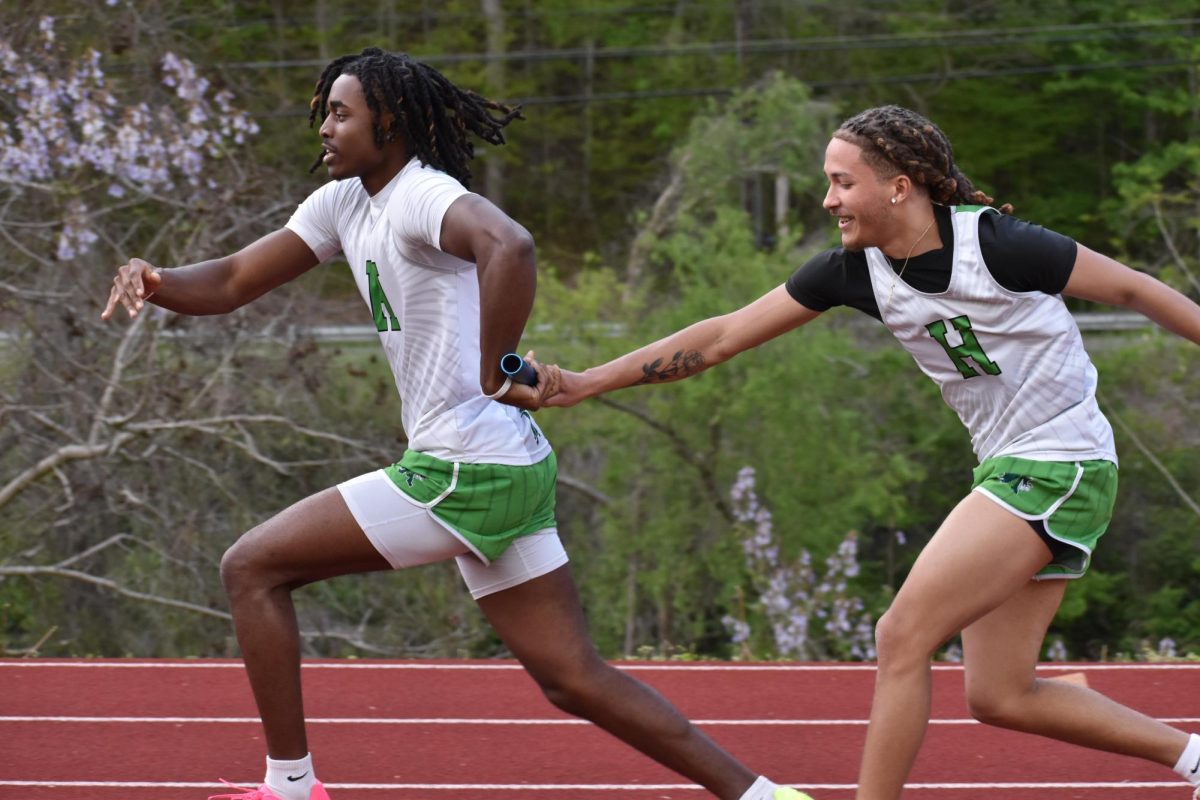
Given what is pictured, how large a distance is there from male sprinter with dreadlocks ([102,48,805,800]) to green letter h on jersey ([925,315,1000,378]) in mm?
955

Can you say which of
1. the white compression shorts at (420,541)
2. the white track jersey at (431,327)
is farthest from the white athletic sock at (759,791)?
the white track jersey at (431,327)

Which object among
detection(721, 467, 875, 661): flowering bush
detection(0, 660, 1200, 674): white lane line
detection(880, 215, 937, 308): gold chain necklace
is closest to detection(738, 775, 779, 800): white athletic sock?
detection(880, 215, 937, 308): gold chain necklace

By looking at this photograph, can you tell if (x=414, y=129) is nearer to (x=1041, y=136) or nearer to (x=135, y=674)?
(x=135, y=674)

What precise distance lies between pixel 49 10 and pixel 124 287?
8185mm

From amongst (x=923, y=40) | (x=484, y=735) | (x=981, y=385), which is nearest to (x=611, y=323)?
(x=484, y=735)

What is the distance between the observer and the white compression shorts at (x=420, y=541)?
4312 millimetres

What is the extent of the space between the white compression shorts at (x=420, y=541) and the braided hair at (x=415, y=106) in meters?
0.86

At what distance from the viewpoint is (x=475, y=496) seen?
4.30 meters

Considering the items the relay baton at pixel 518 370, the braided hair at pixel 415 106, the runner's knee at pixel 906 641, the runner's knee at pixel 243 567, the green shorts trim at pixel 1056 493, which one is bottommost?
the runner's knee at pixel 906 641

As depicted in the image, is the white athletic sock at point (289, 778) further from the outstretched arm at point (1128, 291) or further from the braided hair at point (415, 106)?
the outstretched arm at point (1128, 291)

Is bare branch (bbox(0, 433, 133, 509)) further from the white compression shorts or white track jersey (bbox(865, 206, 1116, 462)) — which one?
white track jersey (bbox(865, 206, 1116, 462))

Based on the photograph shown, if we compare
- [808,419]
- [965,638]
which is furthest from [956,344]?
[808,419]

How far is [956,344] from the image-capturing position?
13.6 feet

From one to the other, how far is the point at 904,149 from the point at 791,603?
36.2 feet
